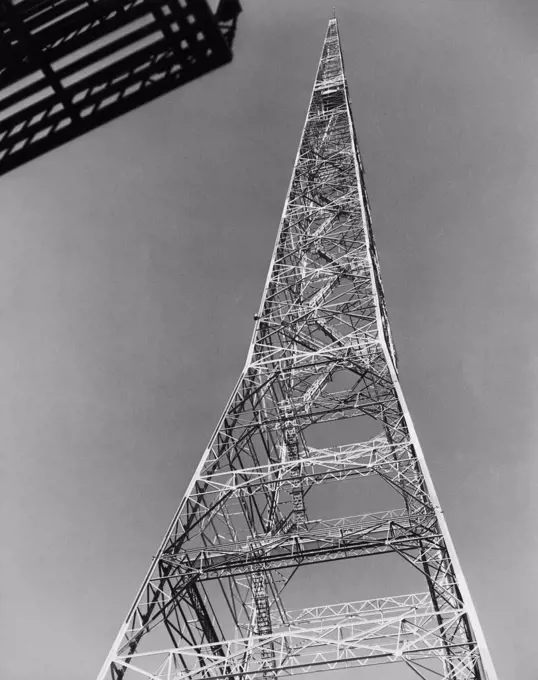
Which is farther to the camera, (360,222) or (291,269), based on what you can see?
(360,222)

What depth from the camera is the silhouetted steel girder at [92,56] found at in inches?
290

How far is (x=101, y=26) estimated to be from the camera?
25.0ft

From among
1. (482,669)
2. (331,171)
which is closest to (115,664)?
(482,669)

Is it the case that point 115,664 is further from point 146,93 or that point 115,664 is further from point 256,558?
point 146,93

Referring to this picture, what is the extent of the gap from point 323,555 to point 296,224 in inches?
629

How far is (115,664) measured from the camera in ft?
33.9

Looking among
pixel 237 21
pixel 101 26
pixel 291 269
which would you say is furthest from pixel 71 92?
pixel 291 269

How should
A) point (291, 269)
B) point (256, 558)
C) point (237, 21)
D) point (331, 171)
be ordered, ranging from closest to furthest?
1. point (237, 21)
2. point (256, 558)
3. point (291, 269)
4. point (331, 171)

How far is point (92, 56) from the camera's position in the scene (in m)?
7.96

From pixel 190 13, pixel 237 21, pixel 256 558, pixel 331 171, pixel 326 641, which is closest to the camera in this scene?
pixel 190 13

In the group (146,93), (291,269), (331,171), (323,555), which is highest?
(331,171)

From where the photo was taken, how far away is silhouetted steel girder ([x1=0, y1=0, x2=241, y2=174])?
290 inches

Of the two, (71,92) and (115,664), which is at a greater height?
(71,92)

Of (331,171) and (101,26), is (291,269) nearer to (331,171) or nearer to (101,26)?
(331,171)
